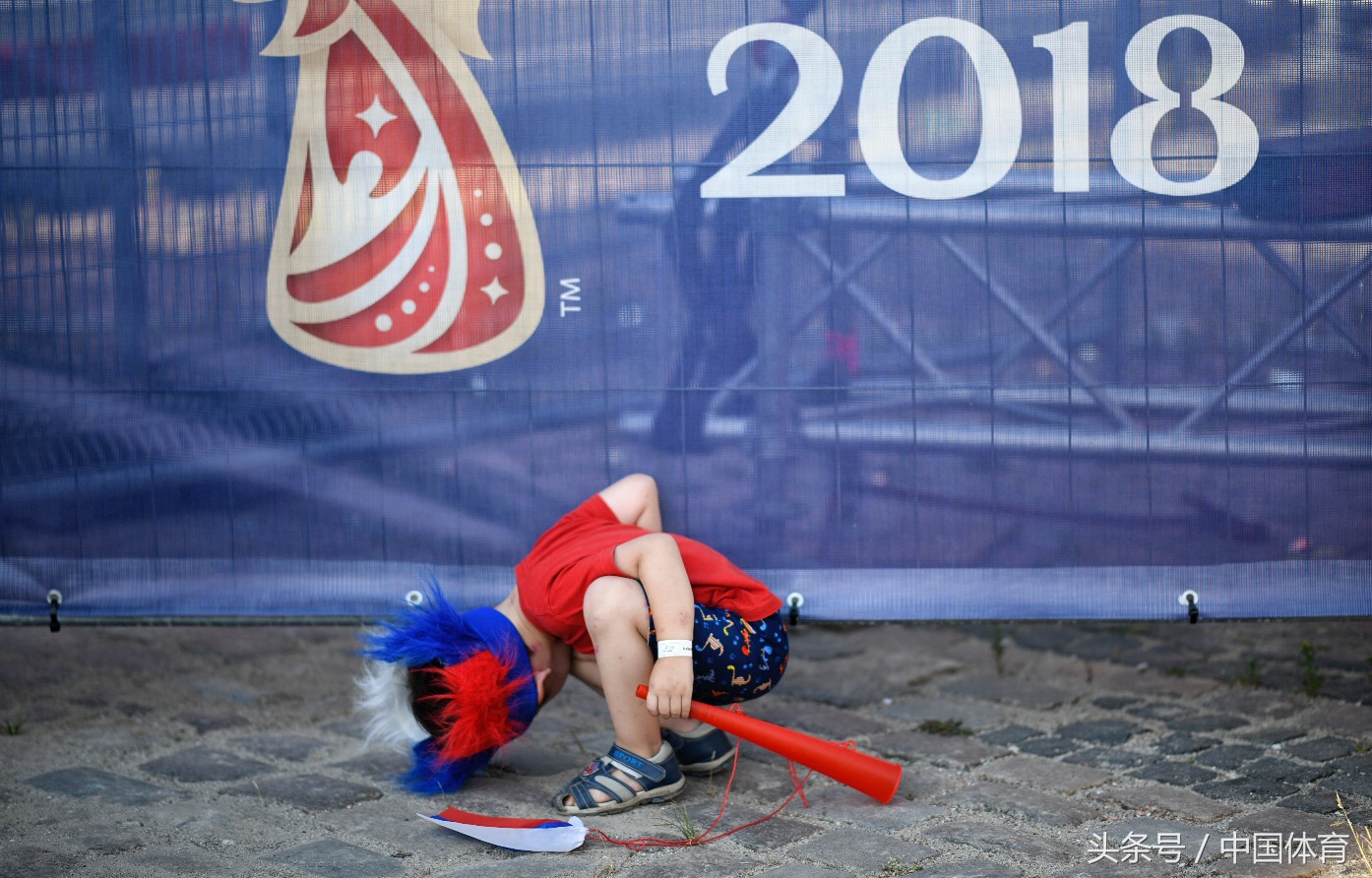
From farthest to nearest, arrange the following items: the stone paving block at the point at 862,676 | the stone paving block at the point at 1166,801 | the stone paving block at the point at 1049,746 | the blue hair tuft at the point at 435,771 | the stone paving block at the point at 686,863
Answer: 1. the stone paving block at the point at 862,676
2. the stone paving block at the point at 1049,746
3. the blue hair tuft at the point at 435,771
4. the stone paving block at the point at 1166,801
5. the stone paving block at the point at 686,863

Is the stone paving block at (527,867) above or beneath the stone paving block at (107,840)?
beneath

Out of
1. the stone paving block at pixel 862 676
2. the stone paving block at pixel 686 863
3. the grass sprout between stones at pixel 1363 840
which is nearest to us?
the grass sprout between stones at pixel 1363 840

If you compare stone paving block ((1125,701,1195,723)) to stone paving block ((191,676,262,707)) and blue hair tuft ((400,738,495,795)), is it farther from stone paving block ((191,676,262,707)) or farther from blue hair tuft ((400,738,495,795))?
stone paving block ((191,676,262,707))

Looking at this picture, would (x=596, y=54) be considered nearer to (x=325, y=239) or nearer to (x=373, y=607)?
(x=325, y=239)

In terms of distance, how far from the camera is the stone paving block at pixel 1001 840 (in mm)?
2326

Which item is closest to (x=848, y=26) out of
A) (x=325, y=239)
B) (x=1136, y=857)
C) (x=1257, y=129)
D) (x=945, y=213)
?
(x=945, y=213)

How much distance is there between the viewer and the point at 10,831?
98.8 inches

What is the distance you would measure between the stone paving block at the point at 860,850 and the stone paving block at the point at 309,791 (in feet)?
3.16

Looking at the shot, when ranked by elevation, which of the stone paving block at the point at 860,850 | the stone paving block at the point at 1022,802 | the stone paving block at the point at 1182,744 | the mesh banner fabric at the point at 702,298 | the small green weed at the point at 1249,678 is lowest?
the stone paving block at the point at 860,850

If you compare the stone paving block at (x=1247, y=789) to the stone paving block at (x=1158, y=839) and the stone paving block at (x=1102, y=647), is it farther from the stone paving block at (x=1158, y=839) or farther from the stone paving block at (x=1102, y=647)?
the stone paving block at (x=1102, y=647)

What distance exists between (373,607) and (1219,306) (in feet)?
6.63

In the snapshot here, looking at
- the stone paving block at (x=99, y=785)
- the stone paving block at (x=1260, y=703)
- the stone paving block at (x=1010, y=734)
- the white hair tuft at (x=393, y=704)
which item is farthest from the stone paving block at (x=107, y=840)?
the stone paving block at (x=1260, y=703)

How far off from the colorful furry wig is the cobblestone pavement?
A: 0.55ft

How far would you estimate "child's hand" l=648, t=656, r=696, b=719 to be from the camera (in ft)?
7.86
